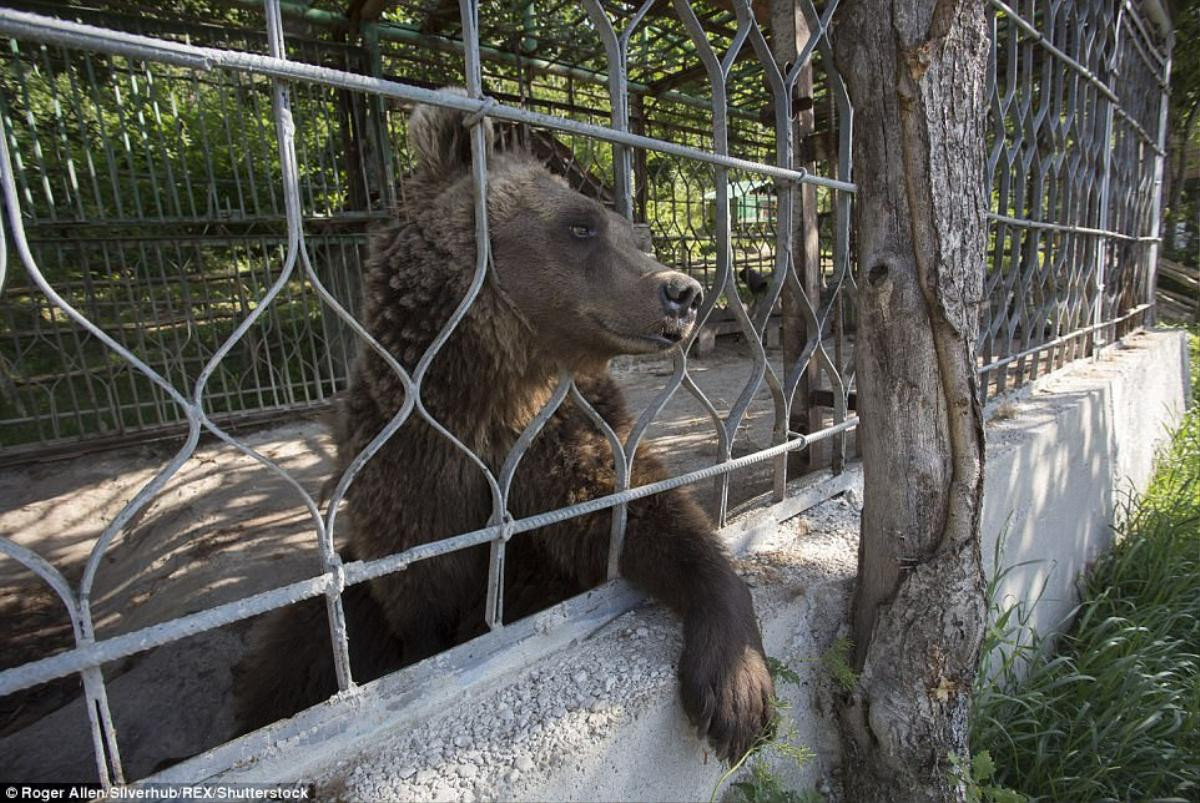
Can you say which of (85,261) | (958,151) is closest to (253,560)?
(85,261)

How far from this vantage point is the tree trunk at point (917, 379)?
1487 millimetres

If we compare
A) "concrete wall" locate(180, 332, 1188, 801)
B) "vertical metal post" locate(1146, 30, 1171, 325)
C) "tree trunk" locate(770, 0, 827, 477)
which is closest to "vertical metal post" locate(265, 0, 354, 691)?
"concrete wall" locate(180, 332, 1188, 801)

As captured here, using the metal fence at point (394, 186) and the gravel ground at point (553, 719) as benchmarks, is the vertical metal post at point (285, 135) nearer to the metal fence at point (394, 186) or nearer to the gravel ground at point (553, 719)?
the gravel ground at point (553, 719)

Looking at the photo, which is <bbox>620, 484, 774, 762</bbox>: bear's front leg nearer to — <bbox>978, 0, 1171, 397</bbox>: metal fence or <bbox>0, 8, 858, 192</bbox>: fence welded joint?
<bbox>0, 8, 858, 192</bbox>: fence welded joint

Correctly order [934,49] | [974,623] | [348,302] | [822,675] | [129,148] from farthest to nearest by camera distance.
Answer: [348,302]
[129,148]
[822,675]
[974,623]
[934,49]

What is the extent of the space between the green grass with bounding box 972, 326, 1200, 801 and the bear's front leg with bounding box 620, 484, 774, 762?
106 cm

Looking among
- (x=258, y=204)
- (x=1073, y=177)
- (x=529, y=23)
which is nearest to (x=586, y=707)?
(x=1073, y=177)

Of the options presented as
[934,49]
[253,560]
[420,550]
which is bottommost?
[253,560]

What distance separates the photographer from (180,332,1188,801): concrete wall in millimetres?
1166

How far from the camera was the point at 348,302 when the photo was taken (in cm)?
620

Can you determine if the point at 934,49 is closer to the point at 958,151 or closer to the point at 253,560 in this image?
the point at 958,151

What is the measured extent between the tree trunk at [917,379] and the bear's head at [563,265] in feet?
1.66

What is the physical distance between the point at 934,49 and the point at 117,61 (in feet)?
20.8

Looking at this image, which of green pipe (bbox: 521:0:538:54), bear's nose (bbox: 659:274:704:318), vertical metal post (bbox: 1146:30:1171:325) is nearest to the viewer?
bear's nose (bbox: 659:274:704:318)
